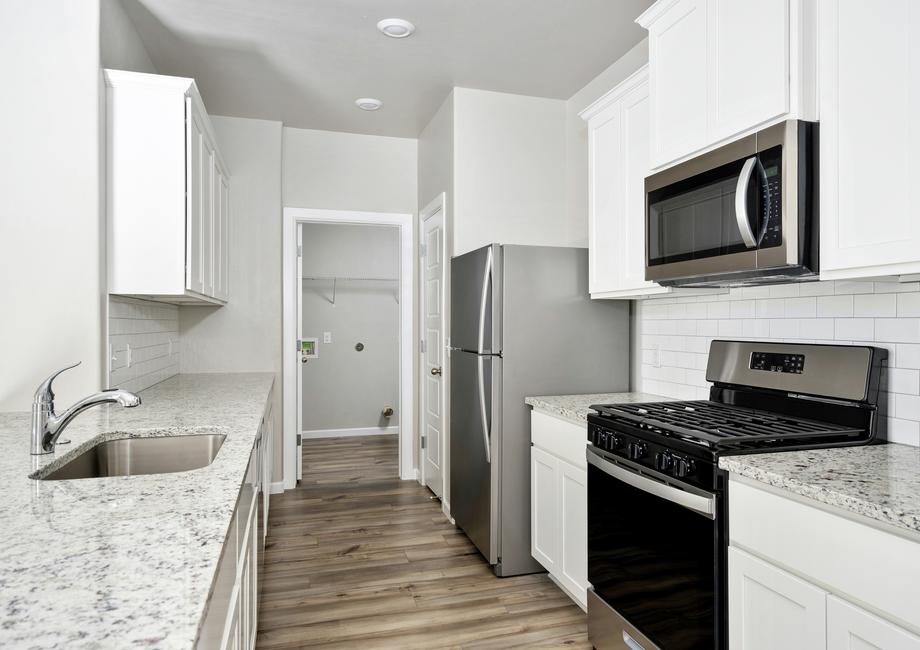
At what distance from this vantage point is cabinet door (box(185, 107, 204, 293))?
104 inches

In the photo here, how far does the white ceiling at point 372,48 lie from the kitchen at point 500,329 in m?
0.02

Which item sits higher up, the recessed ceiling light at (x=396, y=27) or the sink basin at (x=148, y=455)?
the recessed ceiling light at (x=396, y=27)

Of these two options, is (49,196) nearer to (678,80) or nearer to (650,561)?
(678,80)

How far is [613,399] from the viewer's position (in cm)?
279

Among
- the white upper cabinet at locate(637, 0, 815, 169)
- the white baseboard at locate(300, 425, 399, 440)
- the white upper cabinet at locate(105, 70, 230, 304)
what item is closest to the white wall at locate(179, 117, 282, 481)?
the white upper cabinet at locate(105, 70, 230, 304)

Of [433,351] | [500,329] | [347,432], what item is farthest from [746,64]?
[347,432]

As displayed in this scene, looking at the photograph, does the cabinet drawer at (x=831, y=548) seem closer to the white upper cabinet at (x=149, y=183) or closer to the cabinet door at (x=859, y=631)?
the cabinet door at (x=859, y=631)

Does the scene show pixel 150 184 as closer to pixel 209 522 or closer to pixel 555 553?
pixel 209 522

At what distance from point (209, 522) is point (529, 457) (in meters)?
2.11

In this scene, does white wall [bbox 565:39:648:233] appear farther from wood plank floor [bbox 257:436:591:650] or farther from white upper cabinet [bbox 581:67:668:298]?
wood plank floor [bbox 257:436:591:650]

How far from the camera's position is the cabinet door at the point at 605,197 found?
2688 mm

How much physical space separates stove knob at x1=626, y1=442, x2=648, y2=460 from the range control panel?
59 cm

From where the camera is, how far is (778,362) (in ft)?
6.88

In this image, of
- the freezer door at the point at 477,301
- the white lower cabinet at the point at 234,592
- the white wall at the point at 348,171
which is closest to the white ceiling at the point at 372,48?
the white wall at the point at 348,171
